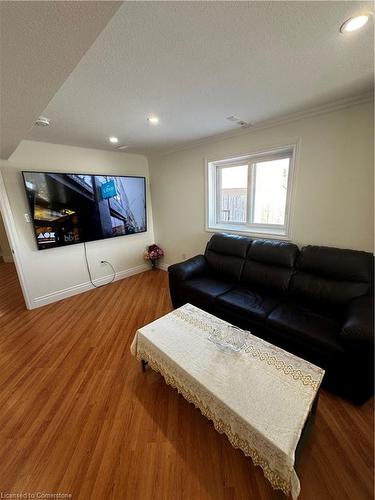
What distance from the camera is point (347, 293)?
1.81 meters

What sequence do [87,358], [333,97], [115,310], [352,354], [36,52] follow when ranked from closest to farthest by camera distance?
[36,52] → [352,354] → [333,97] → [87,358] → [115,310]

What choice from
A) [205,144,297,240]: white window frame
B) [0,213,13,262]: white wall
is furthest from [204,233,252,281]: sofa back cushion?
[0,213,13,262]: white wall

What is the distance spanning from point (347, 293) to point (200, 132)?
8.07ft

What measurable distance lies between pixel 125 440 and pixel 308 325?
61.4 inches

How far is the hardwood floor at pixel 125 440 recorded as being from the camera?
3.53 feet

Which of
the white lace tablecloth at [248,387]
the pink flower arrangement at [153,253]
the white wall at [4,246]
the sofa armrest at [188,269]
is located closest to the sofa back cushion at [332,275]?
the white lace tablecloth at [248,387]

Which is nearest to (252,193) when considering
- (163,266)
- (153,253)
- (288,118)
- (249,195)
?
(249,195)

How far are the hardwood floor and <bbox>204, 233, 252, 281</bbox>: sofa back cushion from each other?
142 centimetres

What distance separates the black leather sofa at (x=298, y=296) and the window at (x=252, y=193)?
0.45 metres

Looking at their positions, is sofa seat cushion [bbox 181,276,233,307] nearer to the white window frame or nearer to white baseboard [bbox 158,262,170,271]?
the white window frame

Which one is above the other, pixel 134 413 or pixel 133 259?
pixel 133 259

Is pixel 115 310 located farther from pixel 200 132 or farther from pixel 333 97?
pixel 333 97

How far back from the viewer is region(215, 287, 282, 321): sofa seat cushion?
74.6 inches

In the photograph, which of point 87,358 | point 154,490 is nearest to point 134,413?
point 154,490
